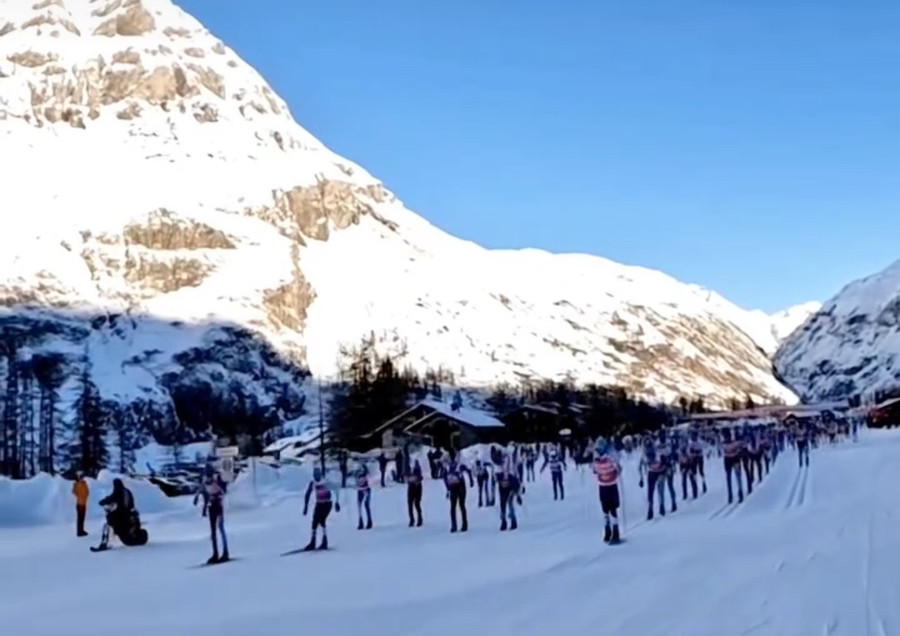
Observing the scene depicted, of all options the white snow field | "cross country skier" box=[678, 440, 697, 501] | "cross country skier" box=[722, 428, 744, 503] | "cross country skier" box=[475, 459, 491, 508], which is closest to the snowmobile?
the white snow field

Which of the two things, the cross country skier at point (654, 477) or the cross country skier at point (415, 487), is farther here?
the cross country skier at point (415, 487)

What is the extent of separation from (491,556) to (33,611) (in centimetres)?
751

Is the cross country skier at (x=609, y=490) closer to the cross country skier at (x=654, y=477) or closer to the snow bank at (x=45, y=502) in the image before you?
the cross country skier at (x=654, y=477)

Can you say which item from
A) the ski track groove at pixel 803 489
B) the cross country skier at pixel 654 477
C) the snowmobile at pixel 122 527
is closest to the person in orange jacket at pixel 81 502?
the snowmobile at pixel 122 527

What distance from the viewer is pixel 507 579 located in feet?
51.8

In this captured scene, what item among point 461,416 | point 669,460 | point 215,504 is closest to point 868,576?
point 215,504

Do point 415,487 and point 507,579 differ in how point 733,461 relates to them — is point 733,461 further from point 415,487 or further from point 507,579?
point 507,579

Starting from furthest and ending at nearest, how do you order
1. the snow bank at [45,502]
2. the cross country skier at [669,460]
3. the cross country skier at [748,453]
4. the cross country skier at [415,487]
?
1. the snow bank at [45,502]
2. the cross country skier at [748,453]
3. the cross country skier at [669,460]
4. the cross country skier at [415,487]

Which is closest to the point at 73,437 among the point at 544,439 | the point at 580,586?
the point at 544,439

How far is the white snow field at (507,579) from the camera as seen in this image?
1215 centimetres

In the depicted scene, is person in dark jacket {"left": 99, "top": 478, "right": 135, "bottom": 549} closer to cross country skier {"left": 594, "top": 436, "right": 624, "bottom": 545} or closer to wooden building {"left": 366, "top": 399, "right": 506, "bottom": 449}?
cross country skier {"left": 594, "top": 436, "right": 624, "bottom": 545}

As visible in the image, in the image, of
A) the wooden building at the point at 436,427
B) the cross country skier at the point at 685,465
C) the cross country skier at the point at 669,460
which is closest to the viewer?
the cross country skier at the point at 669,460

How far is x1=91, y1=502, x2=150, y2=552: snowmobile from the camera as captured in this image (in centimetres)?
2632

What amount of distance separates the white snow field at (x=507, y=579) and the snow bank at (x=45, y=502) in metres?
7.18
